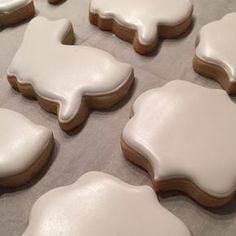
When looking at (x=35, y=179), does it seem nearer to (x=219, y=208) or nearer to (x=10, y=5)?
(x=219, y=208)

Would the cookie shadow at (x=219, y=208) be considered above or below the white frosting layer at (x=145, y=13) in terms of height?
below

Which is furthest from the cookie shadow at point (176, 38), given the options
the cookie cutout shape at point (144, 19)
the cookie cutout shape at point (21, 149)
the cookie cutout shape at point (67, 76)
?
the cookie cutout shape at point (21, 149)

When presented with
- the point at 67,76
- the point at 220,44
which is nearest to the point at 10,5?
the point at 67,76

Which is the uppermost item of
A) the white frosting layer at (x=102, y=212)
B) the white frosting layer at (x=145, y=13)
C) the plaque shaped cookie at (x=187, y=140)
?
the white frosting layer at (x=145, y=13)

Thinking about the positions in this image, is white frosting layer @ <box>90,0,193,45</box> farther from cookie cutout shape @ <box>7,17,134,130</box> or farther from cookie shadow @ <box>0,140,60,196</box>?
cookie shadow @ <box>0,140,60,196</box>

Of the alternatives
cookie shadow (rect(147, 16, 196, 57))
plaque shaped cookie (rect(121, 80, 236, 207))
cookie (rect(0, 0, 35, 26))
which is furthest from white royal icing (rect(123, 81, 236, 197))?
cookie (rect(0, 0, 35, 26))

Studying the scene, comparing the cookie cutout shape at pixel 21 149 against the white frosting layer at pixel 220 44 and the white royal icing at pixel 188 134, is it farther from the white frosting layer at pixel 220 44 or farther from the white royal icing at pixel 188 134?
the white frosting layer at pixel 220 44
